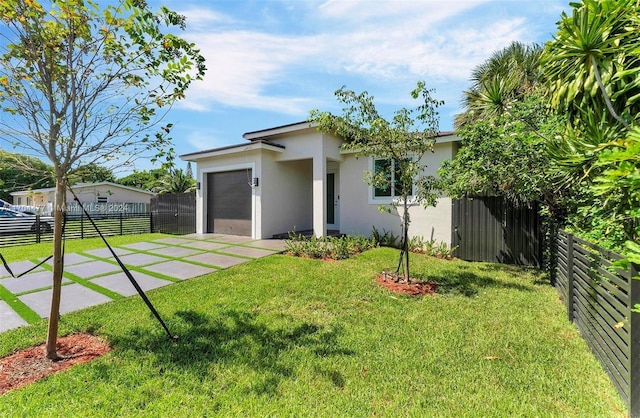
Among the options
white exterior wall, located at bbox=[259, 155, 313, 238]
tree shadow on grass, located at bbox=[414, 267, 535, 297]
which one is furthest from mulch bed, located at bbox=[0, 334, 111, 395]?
white exterior wall, located at bbox=[259, 155, 313, 238]

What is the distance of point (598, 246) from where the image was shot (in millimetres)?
3279

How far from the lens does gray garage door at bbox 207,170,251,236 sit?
1230cm

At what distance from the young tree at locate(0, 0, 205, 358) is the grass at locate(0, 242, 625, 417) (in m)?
1.09

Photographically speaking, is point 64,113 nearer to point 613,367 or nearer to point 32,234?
point 613,367

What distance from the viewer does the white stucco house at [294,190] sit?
33.2 ft

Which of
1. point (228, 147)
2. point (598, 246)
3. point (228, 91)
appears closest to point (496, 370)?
point (598, 246)

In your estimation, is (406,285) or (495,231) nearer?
(406,285)

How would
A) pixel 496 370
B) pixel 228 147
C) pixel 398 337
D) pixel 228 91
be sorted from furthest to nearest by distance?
pixel 228 147
pixel 228 91
pixel 398 337
pixel 496 370

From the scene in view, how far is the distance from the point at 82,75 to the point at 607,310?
20.4ft

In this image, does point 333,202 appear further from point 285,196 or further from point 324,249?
point 324,249

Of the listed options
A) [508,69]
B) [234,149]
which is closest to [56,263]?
[234,149]

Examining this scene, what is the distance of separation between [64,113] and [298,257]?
6168 mm

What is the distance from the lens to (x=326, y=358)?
3375 mm

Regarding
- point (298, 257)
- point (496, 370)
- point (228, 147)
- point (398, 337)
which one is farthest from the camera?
point (228, 147)
